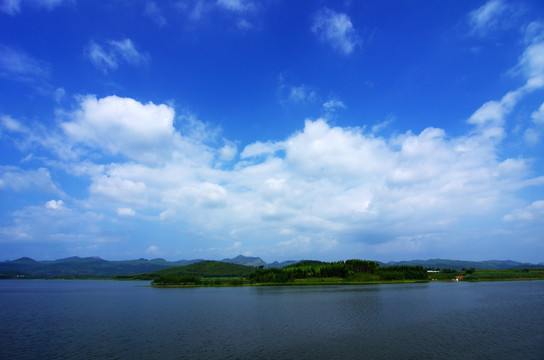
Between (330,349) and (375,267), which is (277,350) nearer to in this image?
(330,349)

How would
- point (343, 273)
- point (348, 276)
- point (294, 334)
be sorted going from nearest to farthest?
point (294, 334) → point (348, 276) → point (343, 273)

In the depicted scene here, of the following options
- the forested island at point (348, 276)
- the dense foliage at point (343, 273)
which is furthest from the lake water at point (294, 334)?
the dense foliage at point (343, 273)

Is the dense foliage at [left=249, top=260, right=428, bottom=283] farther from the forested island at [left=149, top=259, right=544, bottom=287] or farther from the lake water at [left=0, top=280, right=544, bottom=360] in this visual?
the lake water at [left=0, top=280, right=544, bottom=360]

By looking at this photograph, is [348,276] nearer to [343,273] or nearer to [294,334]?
[343,273]

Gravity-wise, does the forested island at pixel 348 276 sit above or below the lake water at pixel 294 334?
above

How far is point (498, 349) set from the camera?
93.5 feet

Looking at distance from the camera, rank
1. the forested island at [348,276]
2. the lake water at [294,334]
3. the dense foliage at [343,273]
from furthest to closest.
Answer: the dense foliage at [343,273]
the forested island at [348,276]
the lake water at [294,334]

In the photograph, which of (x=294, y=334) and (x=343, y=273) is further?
(x=343, y=273)

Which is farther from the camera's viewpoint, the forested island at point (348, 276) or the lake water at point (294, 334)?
the forested island at point (348, 276)

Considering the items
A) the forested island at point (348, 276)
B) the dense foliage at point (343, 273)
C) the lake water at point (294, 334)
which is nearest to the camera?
the lake water at point (294, 334)

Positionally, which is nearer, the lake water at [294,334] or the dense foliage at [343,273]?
the lake water at [294,334]

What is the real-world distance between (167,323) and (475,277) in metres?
154

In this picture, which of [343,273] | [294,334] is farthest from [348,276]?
[294,334]

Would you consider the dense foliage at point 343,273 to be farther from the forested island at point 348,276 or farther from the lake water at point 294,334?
the lake water at point 294,334
